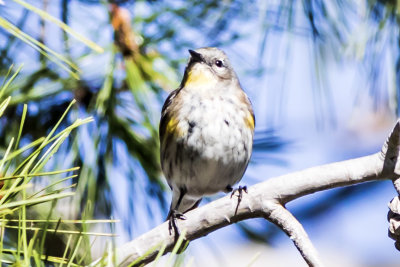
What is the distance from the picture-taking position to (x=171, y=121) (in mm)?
3174

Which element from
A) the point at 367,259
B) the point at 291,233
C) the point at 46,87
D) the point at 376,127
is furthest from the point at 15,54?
the point at 367,259

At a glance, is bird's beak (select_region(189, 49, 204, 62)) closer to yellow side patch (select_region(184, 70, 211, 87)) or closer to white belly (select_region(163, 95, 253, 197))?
yellow side patch (select_region(184, 70, 211, 87))

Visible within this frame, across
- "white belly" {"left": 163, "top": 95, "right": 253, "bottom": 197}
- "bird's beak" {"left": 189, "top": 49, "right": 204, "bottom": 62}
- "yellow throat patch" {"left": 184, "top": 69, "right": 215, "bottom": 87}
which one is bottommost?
"white belly" {"left": 163, "top": 95, "right": 253, "bottom": 197}

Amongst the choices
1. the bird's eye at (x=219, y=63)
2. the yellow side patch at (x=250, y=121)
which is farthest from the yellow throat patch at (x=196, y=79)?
the yellow side patch at (x=250, y=121)

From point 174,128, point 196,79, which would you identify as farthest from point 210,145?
point 196,79

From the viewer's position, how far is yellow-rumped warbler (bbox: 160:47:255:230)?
10.1 feet

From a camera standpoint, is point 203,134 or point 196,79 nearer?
point 203,134

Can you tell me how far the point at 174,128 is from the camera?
3.15m

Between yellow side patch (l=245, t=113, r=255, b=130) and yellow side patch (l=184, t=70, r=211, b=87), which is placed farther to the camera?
yellow side patch (l=184, t=70, r=211, b=87)

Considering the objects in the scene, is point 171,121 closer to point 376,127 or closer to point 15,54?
point 15,54

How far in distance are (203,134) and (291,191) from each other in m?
1.28

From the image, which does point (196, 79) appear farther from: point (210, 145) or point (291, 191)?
point (291, 191)

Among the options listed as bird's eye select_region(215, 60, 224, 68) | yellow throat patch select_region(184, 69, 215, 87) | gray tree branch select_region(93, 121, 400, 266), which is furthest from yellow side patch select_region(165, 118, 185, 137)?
gray tree branch select_region(93, 121, 400, 266)

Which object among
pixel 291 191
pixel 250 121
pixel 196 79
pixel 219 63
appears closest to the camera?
pixel 291 191
